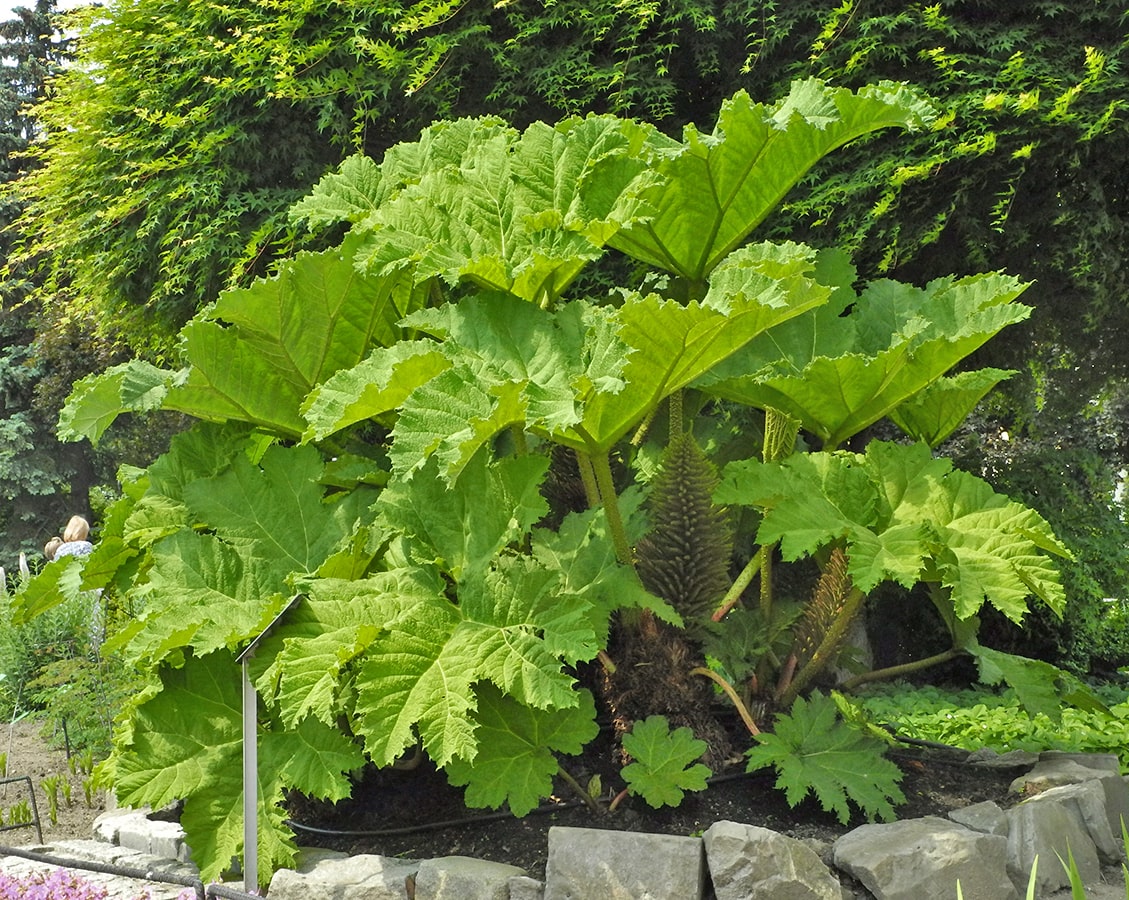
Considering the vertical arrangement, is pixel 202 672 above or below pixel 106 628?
above

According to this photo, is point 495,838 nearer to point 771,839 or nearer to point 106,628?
point 771,839

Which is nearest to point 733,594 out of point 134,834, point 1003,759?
point 1003,759

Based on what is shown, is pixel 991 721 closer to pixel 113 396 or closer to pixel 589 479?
pixel 589 479

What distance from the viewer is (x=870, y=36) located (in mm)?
4102

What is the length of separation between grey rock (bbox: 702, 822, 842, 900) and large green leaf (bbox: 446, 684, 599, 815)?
0.36 meters

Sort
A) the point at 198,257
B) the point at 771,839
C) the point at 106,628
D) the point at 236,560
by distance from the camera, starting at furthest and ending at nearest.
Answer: the point at 106,628 → the point at 198,257 → the point at 236,560 → the point at 771,839

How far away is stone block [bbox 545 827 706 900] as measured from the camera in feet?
6.87

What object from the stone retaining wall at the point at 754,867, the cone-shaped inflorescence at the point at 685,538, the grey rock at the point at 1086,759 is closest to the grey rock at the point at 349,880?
the stone retaining wall at the point at 754,867

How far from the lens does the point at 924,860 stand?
2.19m

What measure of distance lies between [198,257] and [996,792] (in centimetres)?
398

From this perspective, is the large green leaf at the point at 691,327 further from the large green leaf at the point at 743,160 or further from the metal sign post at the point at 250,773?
the metal sign post at the point at 250,773

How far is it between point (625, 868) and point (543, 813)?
38 cm

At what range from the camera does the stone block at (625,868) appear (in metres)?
2.09

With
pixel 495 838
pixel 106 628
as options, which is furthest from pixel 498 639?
pixel 106 628
